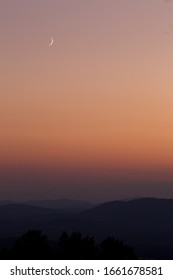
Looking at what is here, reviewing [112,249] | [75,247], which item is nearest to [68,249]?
[75,247]

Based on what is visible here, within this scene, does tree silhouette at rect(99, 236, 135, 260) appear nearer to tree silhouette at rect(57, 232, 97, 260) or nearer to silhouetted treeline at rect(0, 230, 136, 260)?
silhouetted treeline at rect(0, 230, 136, 260)

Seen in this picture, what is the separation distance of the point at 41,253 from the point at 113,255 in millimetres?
10413

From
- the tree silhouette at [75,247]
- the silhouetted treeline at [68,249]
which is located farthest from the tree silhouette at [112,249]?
the tree silhouette at [75,247]

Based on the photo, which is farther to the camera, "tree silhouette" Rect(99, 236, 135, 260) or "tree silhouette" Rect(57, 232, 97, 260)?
"tree silhouette" Rect(99, 236, 135, 260)

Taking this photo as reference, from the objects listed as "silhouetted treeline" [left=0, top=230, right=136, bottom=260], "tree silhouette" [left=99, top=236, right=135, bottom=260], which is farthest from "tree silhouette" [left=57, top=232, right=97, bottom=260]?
"tree silhouette" [left=99, top=236, right=135, bottom=260]

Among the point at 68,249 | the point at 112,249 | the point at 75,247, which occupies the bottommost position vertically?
the point at 112,249

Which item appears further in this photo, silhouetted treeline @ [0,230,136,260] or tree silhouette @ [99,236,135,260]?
tree silhouette @ [99,236,135,260]

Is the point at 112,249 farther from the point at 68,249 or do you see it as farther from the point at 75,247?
the point at 68,249

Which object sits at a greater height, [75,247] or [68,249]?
[75,247]
